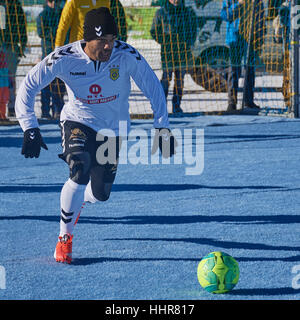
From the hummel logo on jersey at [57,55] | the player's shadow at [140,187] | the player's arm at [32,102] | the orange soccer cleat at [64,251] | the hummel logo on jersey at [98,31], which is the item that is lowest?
the player's shadow at [140,187]

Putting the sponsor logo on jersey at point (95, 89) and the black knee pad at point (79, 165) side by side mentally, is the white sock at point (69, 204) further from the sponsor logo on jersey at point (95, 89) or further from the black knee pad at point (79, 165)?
the sponsor logo on jersey at point (95, 89)

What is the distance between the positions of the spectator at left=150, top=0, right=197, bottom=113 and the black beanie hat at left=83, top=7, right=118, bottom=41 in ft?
23.8

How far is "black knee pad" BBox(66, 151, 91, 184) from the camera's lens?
16.5 ft

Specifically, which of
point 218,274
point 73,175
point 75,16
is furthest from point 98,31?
point 75,16

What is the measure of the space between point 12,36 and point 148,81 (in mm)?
7315

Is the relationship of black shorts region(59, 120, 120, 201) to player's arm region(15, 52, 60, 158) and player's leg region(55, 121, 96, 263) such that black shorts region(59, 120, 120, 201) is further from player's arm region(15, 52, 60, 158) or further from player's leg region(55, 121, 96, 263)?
player's arm region(15, 52, 60, 158)

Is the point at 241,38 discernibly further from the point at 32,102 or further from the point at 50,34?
the point at 32,102

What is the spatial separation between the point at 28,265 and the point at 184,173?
3593 millimetres

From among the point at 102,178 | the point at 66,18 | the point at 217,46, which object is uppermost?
the point at 66,18

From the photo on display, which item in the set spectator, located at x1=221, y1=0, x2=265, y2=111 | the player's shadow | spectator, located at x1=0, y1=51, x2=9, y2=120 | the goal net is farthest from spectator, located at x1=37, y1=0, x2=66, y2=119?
the player's shadow

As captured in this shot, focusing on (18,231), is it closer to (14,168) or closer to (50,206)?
(50,206)

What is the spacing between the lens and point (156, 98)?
5.31 metres

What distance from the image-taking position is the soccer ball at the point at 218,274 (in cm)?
432

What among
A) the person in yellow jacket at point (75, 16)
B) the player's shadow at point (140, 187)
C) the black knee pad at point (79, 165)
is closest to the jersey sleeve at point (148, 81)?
the black knee pad at point (79, 165)
